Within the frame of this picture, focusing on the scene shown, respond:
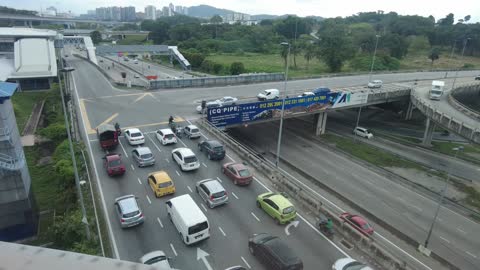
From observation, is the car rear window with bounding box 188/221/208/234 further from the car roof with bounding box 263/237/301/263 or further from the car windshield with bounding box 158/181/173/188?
the car windshield with bounding box 158/181/173/188

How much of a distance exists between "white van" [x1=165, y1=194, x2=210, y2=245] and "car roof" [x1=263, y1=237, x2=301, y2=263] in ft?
13.1

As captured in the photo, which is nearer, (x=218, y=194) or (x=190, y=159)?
(x=218, y=194)

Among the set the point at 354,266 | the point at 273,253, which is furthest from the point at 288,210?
the point at 354,266

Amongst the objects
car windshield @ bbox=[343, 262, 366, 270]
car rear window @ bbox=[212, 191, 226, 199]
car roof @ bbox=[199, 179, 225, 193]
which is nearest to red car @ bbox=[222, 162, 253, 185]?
car roof @ bbox=[199, 179, 225, 193]

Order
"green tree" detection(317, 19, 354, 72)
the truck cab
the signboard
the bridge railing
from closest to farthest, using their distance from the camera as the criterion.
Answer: the bridge railing
the signboard
the truck cab
"green tree" detection(317, 19, 354, 72)

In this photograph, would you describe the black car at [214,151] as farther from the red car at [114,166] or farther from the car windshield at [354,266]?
the car windshield at [354,266]

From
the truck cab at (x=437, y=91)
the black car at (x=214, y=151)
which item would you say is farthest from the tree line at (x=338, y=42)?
the black car at (x=214, y=151)

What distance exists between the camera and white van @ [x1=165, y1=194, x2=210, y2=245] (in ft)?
60.9

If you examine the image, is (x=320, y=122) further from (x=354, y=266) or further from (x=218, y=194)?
(x=354, y=266)

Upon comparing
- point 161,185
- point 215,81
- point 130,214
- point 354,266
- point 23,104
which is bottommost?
point 23,104

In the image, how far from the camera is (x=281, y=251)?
17.1 metres

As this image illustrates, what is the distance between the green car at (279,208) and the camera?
830 inches

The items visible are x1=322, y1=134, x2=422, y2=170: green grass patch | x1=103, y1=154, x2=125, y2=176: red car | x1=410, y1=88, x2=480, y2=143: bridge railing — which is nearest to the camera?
x1=103, y1=154, x2=125, y2=176: red car

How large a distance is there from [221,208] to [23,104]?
5173 centimetres
